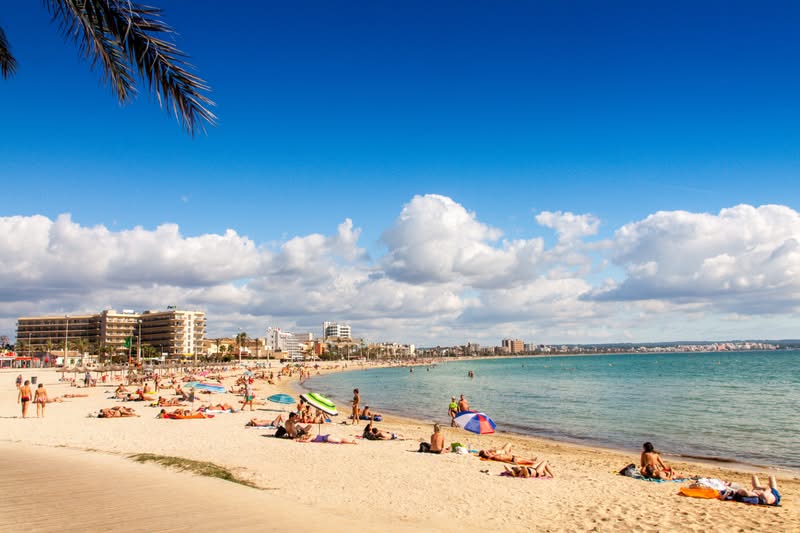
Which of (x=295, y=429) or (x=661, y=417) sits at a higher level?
(x=295, y=429)

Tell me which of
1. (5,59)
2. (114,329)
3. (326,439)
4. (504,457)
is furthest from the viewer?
(114,329)

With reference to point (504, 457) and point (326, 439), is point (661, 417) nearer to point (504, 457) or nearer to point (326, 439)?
point (504, 457)

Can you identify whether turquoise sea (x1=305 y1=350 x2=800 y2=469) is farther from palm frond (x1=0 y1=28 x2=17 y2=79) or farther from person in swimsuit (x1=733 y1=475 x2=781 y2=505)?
palm frond (x1=0 y1=28 x2=17 y2=79)

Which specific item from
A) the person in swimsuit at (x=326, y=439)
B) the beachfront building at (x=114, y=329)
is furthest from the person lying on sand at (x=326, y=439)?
the beachfront building at (x=114, y=329)

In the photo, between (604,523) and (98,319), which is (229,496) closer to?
(604,523)

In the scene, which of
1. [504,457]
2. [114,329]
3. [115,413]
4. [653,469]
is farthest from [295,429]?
[114,329]

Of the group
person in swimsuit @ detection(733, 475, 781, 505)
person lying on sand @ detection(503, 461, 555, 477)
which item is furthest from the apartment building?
person in swimsuit @ detection(733, 475, 781, 505)

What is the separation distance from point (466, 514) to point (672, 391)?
154 feet

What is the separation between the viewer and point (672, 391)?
48.2 m

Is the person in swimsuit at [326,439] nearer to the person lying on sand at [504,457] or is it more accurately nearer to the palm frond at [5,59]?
the person lying on sand at [504,457]

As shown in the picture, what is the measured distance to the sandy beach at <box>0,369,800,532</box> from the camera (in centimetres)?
742

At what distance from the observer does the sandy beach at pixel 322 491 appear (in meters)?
7.42

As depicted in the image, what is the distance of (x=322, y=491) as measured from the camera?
9961 millimetres

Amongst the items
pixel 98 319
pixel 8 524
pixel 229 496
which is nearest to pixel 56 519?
pixel 8 524
